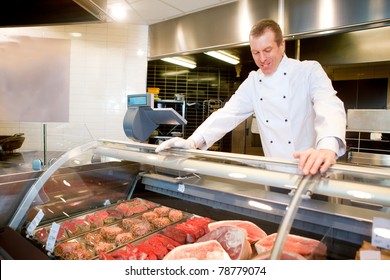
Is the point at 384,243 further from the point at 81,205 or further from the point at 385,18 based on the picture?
the point at 385,18

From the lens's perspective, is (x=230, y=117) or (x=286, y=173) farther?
(x=230, y=117)

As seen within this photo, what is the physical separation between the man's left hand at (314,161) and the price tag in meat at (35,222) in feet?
4.20

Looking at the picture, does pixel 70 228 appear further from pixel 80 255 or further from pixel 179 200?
pixel 179 200

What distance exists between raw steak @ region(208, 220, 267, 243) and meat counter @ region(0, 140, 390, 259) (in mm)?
12

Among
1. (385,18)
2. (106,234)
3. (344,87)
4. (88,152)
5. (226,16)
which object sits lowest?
(106,234)

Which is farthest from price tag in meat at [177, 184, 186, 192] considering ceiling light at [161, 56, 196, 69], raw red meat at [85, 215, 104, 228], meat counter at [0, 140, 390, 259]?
ceiling light at [161, 56, 196, 69]

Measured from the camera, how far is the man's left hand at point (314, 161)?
972 mm

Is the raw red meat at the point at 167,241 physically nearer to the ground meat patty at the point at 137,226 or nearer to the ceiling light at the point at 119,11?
the ground meat patty at the point at 137,226

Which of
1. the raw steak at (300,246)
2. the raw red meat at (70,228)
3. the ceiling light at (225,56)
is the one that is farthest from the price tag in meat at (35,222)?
the ceiling light at (225,56)

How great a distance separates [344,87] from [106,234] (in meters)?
4.44

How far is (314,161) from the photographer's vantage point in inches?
38.5

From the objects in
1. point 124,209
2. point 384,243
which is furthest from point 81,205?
point 384,243

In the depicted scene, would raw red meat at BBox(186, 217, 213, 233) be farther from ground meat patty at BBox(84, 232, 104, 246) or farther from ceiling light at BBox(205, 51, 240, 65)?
ceiling light at BBox(205, 51, 240, 65)

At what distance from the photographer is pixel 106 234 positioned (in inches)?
57.8
